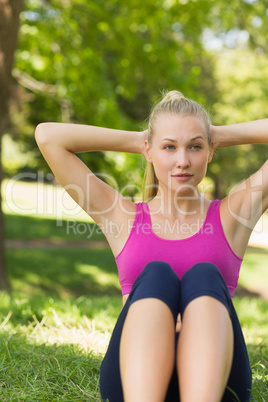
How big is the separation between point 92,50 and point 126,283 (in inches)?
252

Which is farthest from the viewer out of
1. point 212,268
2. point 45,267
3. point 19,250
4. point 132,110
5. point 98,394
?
point 132,110

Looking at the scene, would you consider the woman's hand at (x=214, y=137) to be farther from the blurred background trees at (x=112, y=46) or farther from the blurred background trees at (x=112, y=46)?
the blurred background trees at (x=112, y=46)

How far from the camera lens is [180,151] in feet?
7.16

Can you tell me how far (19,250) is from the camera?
1166 centimetres

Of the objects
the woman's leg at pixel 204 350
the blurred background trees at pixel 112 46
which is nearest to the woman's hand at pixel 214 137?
the woman's leg at pixel 204 350

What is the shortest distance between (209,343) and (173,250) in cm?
56

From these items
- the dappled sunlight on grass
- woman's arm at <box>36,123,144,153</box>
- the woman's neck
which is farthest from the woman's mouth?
the dappled sunlight on grass

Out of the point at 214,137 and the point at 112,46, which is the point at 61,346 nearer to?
the point at 214,137

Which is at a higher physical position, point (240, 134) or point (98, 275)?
point (240, 134)

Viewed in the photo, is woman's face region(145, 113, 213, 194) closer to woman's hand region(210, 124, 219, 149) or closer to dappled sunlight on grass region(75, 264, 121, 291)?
woman's hand region(210, 124, 219, 149)

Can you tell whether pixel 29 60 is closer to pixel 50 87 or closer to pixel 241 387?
pixel 50 87

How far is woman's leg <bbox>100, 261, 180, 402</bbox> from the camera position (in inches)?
63.5

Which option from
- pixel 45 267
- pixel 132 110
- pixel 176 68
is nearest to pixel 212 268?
pixel 176 68

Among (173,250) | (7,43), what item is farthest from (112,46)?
(173,250)
